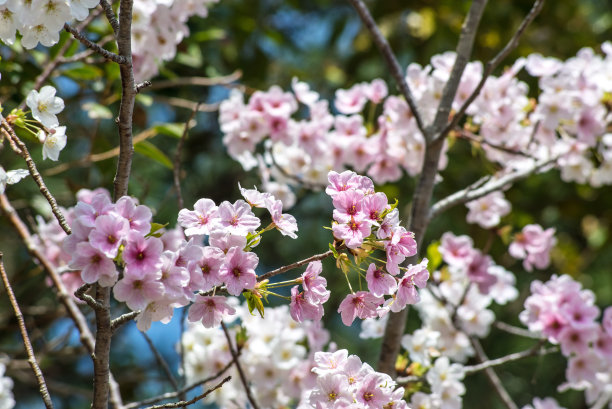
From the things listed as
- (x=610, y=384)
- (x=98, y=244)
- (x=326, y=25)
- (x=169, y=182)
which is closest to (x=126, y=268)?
(x=98, y=244)

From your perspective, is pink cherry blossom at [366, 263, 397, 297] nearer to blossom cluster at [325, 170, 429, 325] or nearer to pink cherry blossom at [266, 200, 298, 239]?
blossom cluster at [325, 170, 429, 325]

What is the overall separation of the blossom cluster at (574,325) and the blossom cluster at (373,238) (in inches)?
29.1

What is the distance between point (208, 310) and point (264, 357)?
2.60 feet

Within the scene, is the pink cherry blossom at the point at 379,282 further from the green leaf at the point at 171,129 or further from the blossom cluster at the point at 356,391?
the green leaf at the point at 171,129

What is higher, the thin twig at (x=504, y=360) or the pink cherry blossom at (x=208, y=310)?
the pink cherry blossom at (x=208, y=310)

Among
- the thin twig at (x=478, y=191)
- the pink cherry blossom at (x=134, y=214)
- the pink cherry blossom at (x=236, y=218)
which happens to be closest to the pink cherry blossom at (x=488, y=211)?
the thin twig at (x=478, y=191)

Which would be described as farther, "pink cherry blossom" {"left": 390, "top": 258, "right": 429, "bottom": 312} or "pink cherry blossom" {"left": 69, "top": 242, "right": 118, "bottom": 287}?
"pink cherry blossom" {"left": 390, "top": 258, "right": 429, "bottom": 312}

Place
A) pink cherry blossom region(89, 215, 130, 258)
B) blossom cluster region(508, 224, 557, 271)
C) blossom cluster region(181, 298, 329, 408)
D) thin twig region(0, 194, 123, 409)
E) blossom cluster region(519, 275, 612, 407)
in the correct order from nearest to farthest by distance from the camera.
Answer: pink cherry blossom region(89, 215, 130, 258)
thin twig region(0, 194, 123, 409)
blossom cluster region(519, 275, 612, 407)
blossom cluster region(181, 298, 329, 408)
blossom cluster region(508, 224, 557, 271)

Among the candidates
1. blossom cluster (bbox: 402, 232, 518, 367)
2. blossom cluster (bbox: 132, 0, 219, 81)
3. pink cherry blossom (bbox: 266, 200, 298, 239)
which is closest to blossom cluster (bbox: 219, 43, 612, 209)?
blossom cluster (bbox: 402, 232, 518, 367)

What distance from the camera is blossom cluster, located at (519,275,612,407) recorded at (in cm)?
156

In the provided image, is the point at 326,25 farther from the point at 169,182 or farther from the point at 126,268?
the point at 126,268

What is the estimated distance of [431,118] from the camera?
1759mm

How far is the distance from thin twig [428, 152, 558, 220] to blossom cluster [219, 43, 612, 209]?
0.05m

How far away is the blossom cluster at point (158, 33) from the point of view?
67.2 inches
